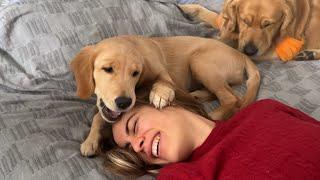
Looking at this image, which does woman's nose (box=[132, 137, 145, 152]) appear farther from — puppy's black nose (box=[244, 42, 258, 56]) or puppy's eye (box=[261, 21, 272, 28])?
puppy's eye (box=[261, 21, 272, 28])

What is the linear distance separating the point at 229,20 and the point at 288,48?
38cm

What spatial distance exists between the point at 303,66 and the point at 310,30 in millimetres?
525

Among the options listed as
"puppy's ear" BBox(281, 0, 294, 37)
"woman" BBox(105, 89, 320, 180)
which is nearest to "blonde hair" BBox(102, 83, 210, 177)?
"woman" BBox(105, 89, 320, 180)

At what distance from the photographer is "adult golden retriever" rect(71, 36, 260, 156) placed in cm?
155

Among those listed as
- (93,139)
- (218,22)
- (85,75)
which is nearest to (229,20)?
(218,22)

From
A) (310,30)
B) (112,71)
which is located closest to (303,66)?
(310,30)

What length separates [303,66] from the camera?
2.24m

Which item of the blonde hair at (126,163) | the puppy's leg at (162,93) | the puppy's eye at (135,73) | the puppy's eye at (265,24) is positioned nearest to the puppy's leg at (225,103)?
the puppy's leg at (162,93)

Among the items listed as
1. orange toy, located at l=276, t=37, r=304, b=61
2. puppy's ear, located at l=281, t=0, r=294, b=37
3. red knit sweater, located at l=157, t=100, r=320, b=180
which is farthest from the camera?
puppy's ear, located at l=281, t=0, r=294, b=37

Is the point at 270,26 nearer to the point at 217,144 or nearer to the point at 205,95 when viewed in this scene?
the point at 205,95

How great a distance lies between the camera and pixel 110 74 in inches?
62.9

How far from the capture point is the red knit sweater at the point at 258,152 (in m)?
1.13

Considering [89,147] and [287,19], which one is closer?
[89,147]

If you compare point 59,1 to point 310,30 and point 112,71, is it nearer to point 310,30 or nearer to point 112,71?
point 112,71
